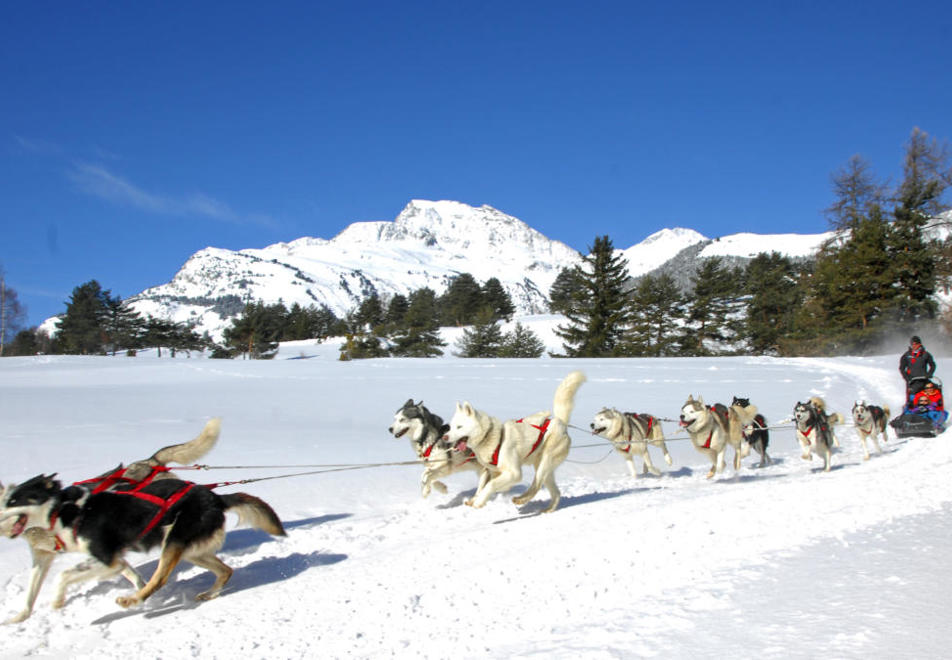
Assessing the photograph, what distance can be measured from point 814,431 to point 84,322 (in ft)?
194

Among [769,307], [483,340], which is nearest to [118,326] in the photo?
[483,340]

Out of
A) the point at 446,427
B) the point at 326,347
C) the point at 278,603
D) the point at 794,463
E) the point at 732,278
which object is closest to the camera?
the point at 278,603

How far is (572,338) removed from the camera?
43906 mm

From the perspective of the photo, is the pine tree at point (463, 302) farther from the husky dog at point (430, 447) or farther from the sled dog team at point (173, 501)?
the sled dog team at point (173, 501)

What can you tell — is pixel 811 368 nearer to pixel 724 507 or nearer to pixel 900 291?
pixel 900 291

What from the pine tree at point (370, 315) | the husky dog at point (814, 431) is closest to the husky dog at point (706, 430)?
the husky dog at point (814, 431)

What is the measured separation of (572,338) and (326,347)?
27.2 meters

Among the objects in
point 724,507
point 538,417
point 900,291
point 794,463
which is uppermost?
point 900,291

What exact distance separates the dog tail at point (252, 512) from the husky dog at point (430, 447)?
102 inches

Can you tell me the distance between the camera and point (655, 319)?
45.2 meters

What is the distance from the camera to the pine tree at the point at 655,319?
44.1m

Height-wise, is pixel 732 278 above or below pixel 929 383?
above

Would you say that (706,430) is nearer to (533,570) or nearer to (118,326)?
(533,570)

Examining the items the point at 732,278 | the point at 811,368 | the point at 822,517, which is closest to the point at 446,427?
the point at 822,517
